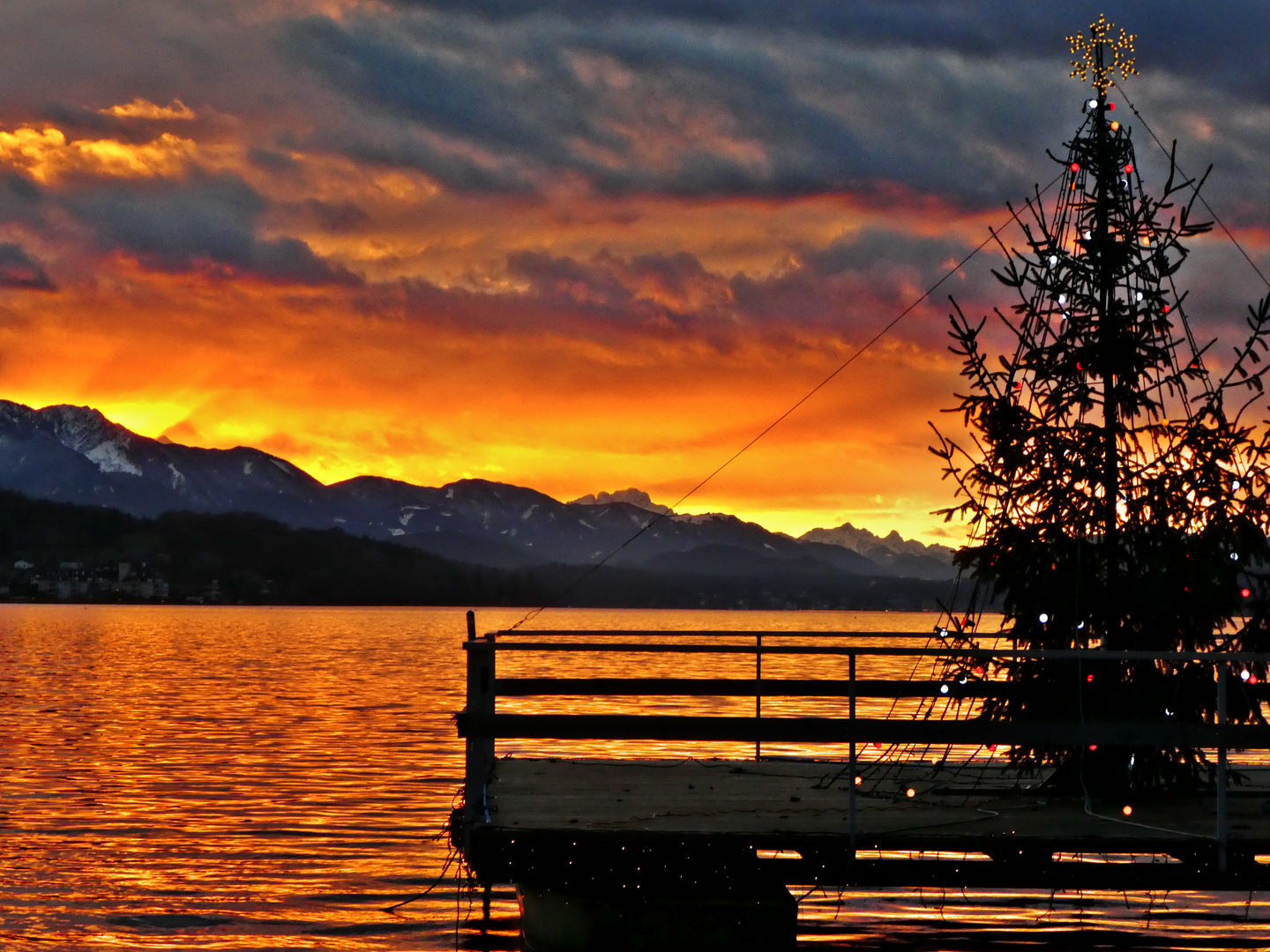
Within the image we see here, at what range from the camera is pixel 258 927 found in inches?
666

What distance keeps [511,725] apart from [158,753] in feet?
88.8

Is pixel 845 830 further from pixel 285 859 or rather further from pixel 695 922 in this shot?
pixel 285 859

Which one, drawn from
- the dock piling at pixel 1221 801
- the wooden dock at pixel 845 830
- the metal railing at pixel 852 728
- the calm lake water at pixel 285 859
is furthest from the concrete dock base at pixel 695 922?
the dock piling at pixel 1221 801

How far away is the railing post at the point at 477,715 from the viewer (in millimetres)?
11969

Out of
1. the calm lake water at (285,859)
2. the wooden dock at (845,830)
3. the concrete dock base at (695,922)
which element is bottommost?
the calm lake water at (285,859)

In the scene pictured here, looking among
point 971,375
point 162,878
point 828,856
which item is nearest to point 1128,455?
point 971,375

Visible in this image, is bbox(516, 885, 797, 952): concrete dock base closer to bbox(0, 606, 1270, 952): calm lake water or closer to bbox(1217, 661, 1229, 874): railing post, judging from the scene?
bbox(0, 606, 1270, 952): calm lake water

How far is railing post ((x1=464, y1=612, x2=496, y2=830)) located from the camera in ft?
39.3

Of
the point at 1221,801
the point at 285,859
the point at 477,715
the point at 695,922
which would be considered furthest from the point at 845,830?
the point at 285,859

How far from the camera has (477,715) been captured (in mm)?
12039

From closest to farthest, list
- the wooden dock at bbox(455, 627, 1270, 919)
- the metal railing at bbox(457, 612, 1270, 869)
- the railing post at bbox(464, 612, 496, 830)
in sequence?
1. the metal railing at bbox(457, 612, 1270, 869)
2. the wooden dock at bbox(455, 627, 1270, 919)
3. the railing post at bbox(464, 612, 496, 830)

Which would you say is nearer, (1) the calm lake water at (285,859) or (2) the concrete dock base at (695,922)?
(2) the concrete dock base at (695,922)

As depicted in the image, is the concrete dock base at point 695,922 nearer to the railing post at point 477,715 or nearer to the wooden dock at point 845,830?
the wooden dock at point 845,830

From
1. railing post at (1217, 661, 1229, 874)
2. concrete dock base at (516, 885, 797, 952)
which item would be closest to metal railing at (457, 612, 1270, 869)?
railing post at (1217, 661, 1229, 874)
